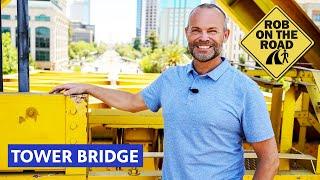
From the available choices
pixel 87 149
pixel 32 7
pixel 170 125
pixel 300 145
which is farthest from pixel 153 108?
pixel 32 7

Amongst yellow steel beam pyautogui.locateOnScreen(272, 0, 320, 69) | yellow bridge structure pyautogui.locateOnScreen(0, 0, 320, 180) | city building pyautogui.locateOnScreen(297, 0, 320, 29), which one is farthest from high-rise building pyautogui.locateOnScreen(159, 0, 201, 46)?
yellow bridge structure pyautogui.locateOnScreen(0, 0, 320, 180)

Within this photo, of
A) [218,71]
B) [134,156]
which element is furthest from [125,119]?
[218,71]

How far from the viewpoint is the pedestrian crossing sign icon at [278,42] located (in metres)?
4.64

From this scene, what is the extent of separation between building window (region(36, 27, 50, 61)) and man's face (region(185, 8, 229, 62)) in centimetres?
8070

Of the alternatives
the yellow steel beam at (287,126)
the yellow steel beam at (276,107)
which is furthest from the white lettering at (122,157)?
the yellow steel beam at (276,107)

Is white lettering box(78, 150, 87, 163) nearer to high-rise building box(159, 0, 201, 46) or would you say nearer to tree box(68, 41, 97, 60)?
tree box(68, 41, 97, 60)

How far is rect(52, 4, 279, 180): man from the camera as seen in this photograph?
204 cm

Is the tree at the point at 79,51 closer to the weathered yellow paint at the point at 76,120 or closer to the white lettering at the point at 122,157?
the white lettering at the point at 122,157

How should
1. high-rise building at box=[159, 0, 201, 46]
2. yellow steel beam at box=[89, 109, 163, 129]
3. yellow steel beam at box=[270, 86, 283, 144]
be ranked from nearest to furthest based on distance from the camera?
yellow steel beam at box=[89, 109, 163, 129]
yellow steel beam at box=[270, 86, 283, 144]
high-rise building at box=[159, 0, 201, 46]

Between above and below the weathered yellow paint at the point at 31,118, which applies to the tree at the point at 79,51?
below

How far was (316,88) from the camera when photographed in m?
4.07

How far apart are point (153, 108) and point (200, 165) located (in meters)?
0.51

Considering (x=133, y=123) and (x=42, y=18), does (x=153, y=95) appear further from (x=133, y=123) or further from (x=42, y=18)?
(x=42, y=18)

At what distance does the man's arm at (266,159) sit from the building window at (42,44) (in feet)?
265
